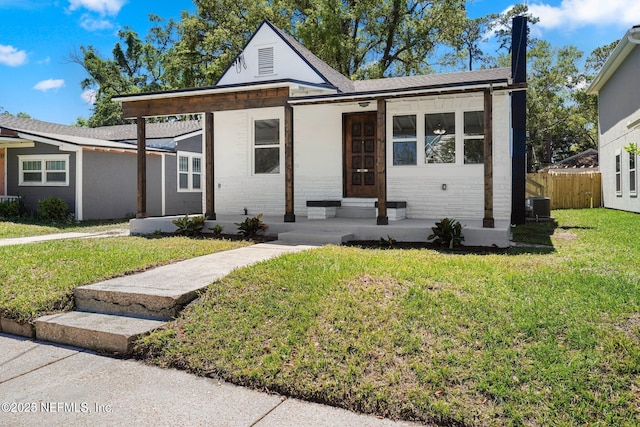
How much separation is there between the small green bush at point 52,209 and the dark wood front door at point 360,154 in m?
9.88

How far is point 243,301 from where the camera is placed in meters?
4.55

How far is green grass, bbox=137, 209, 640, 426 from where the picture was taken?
9.66ft

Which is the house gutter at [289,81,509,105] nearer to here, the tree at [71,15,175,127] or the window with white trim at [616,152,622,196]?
the window with white trim at [616,152,622,196]

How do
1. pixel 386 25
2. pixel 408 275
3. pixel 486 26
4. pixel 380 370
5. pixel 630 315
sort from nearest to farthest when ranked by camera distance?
pixel 380 370 → pixel 630 315 → pixel 408 275 → pixel 386 25 → pixel 486 26

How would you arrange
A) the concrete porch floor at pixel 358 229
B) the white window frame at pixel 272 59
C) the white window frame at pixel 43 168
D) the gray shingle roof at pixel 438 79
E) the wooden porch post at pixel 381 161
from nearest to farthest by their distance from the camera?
the concrete porch floor at pixel 358 229 < the wooden porch post at pixel 381 161 < the gray shingle roof at pixel 438 79 < the white window frame at pixel 272 59 < the white window frame at pixel 43 168

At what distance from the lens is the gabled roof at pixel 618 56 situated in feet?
41.5

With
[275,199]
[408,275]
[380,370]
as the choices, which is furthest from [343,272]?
[275,199]

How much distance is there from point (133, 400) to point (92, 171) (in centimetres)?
1471

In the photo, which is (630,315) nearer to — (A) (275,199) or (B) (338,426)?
(B) (338,426)

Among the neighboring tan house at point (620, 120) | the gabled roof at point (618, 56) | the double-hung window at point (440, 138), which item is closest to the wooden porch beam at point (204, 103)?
the double-hung window at point (440, 138)

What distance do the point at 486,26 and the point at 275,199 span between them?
1008 inches

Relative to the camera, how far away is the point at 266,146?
1229 cm

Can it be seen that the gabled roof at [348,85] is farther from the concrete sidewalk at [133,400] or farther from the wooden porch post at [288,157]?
the concrete sidewalk at [133,400]

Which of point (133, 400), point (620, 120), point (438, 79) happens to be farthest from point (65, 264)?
point (620, 120)
